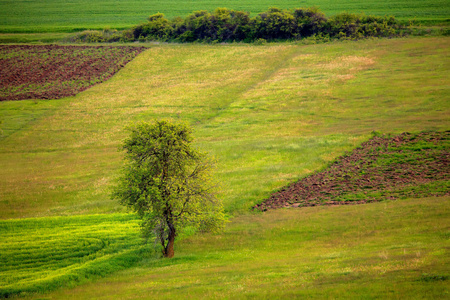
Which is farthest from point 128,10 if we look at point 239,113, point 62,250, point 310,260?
point 310,260

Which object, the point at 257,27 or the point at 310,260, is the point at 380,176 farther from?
the point at 257,27

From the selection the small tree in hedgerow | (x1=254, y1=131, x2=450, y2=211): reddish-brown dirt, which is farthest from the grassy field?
the small tree in hedgerow

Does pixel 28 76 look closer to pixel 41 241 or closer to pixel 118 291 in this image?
pixel 41 241

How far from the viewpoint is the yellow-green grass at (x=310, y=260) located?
1670cm

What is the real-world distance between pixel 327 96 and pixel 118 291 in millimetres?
50170

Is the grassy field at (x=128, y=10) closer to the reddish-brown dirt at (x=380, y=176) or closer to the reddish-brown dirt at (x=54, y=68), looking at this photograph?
the reddish-brown dirt at (x=54, y=68)

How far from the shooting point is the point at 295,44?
9362 cm

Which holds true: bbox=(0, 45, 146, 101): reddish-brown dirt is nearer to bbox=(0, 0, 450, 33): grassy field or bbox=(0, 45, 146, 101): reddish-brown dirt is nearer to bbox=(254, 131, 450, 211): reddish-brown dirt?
bbox=(0, 0, 450, 33): grassy field

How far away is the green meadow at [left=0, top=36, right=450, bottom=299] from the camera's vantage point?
65.4ft

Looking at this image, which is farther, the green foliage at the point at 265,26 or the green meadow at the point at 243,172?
the green foliage at the point at 265,26

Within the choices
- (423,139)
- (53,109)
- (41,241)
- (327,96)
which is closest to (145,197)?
(41,241)

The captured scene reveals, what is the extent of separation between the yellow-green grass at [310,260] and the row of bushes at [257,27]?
70.6m

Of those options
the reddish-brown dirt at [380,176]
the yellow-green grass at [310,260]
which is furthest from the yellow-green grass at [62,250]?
the reddish-brown dirt at [380,176]

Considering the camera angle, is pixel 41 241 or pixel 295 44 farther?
pixel 295 44
